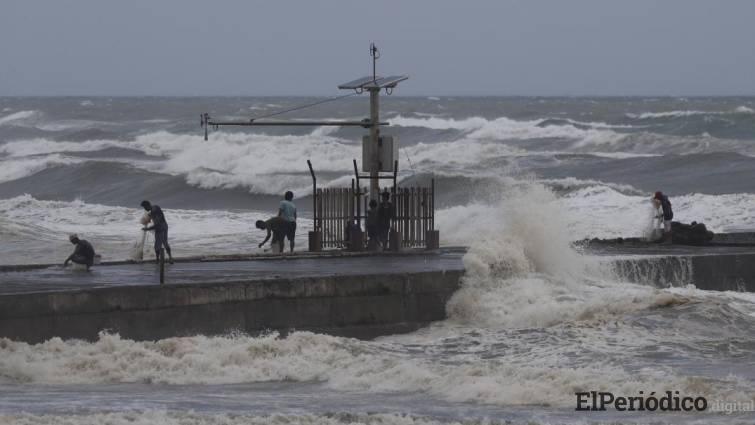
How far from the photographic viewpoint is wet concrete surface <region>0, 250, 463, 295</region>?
17.8 meters

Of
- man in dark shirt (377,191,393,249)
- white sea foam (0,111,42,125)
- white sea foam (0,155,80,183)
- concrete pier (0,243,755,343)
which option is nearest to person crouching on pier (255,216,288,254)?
concrete pier (0,243,755,343)

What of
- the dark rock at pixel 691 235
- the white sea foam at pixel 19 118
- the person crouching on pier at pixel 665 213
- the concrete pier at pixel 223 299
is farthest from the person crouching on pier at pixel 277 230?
the white sea foam at pixel 19 118

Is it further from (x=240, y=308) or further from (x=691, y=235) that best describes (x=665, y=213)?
(x=240, y=308)

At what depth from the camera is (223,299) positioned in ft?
57.0

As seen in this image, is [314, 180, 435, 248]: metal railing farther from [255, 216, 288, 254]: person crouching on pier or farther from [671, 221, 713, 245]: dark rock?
[671, 221, 713, 245]: dark rock

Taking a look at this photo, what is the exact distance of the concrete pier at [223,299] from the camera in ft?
53.2

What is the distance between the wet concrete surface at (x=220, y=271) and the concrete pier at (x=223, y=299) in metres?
0.01

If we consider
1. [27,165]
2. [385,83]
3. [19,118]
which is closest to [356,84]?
[385,83]

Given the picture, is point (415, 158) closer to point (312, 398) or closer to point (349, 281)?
point (349, 281)

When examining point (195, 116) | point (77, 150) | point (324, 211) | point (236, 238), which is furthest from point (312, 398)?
point (195, 116)

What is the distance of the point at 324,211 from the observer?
23797 mm

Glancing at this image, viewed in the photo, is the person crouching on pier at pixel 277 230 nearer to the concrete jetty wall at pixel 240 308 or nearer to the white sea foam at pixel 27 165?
the concrete jetty wall at pixel 240 308

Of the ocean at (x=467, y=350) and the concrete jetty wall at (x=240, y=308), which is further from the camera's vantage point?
the concrete jetty wall at (x=240, y=308)

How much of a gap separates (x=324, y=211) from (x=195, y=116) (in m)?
94.0
